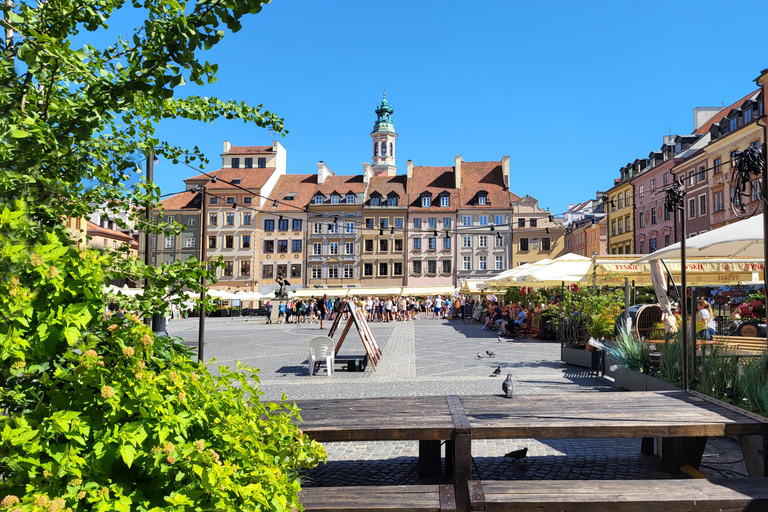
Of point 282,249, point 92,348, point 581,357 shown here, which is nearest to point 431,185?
point 282,249

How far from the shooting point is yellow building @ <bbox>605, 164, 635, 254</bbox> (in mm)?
56219

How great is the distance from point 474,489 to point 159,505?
192 cm

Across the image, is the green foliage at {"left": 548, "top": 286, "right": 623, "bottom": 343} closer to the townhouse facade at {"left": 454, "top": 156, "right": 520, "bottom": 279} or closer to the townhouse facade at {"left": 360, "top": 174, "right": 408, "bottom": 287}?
the townhouse facade at {"left": 454, "top": 156, "right": 520, "bottom": 279}

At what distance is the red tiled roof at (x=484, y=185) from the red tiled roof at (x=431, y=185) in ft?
3.51

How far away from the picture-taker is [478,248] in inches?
2518

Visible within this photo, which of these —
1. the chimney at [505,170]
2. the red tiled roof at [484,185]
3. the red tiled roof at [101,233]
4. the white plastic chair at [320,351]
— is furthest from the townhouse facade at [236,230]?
the red tiled roof at [101,233]

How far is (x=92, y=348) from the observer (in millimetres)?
2115

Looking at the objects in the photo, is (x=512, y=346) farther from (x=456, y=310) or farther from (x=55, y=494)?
(x=456, y=310)

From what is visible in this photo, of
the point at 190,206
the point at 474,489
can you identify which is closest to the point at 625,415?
the point at 474,489

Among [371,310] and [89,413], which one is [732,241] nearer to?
[89,413]

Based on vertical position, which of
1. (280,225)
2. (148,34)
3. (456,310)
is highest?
(280,225)

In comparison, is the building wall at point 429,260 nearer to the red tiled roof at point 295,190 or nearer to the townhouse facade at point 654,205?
the red tiled roof at point 295,190

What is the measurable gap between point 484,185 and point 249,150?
1087 inches

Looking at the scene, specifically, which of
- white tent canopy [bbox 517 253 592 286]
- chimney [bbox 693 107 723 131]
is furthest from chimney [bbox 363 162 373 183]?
white tent canopy [bbox 517 253 592 286]
